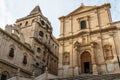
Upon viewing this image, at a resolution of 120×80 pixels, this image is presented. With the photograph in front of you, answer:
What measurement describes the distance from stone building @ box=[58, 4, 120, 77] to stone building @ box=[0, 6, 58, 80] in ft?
19.8

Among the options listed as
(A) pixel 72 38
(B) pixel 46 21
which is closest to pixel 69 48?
(A) pixel 72 38

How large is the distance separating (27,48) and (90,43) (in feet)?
35.7

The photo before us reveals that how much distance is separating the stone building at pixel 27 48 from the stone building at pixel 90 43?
6.03 m

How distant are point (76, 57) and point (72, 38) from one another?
363 cm

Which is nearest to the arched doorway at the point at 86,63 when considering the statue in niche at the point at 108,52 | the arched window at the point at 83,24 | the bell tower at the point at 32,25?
the statue in niche at the point at 108,52

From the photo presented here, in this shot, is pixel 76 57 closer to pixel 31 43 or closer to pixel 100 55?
pixel 100 55

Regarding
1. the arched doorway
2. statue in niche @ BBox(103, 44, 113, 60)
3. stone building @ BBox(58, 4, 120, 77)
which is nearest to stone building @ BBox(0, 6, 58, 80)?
stone building @ BBox(58, 4, 120, 77)

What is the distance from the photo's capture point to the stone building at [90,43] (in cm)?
2239

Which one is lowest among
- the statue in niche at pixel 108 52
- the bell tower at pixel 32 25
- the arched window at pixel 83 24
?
the statue in niche at pixel 108 52

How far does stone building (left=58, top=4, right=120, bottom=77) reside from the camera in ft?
73.5

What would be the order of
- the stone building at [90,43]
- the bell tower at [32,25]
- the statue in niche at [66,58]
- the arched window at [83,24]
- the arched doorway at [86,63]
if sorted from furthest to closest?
the bell tower at [32,25] < the arched window at [83,24] < the statue in niche at [66,58] < the arched doorway at [86,63] < the stone building at [90,43]

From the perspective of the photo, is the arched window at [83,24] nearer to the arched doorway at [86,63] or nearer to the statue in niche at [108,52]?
the arched doorway at [86,63]

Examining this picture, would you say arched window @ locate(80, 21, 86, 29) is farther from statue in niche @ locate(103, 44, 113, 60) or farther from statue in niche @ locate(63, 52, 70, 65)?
statue in niche @ locate(103, 44, 113, 60)

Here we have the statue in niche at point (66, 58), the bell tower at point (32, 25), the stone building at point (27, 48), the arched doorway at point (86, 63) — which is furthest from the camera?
the bell tower at point (32, 25)
